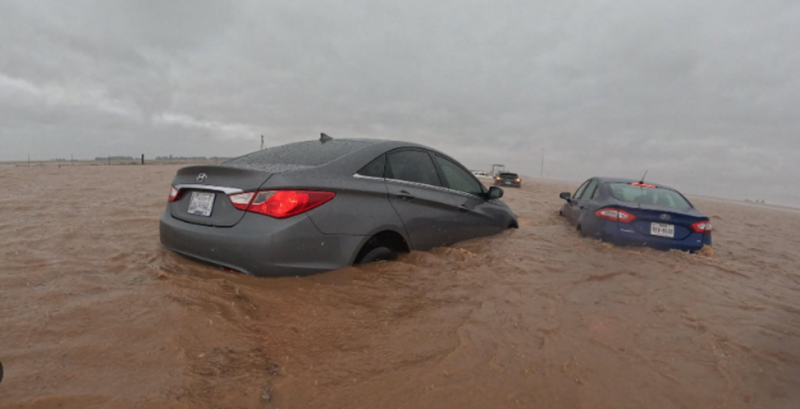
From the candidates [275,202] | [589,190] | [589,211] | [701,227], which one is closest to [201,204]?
[275,202]

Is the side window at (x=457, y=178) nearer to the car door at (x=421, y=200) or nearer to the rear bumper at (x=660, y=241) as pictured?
the car door at (x=421, y=200)

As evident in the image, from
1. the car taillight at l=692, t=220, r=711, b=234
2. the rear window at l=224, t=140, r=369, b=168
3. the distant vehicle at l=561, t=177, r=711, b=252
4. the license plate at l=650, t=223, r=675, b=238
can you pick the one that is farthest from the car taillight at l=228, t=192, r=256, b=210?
the car taillight at l=692, t=220, r=711, b=234

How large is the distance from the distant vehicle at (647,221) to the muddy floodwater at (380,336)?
4.12ft

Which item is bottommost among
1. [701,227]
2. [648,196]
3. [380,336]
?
[380,336]

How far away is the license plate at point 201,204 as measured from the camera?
111 inches

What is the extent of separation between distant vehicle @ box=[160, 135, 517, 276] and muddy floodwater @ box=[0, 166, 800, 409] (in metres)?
0.16

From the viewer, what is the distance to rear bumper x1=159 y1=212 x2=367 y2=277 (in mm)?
2584

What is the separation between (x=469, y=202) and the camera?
4.59 metres

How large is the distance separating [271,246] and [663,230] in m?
4.87

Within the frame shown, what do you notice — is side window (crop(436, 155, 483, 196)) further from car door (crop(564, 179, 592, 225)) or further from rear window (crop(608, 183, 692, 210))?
car door (crop(564, 179, 592, 225))

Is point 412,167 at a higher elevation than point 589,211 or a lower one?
higher

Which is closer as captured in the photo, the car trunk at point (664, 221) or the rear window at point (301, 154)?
the rear window at point (301, 154)

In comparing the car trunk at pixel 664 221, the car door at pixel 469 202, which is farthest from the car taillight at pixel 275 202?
the car trunk at pixel 664 221

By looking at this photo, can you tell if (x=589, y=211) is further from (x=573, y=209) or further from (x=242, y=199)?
(x=242, y=199)
